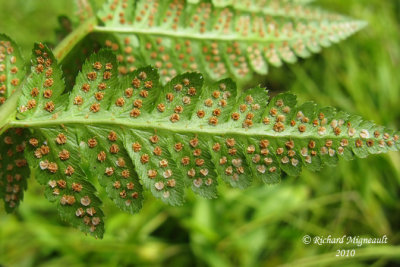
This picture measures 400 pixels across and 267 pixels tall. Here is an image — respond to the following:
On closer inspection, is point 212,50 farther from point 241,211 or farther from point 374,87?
point 374,87

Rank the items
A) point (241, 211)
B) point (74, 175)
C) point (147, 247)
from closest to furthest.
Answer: point (74, 175) < point (147, 247) < point (241, 211)

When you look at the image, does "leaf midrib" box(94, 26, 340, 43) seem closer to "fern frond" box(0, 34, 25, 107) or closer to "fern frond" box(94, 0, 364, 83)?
"fern frond" box(94, 0, 364, 83)

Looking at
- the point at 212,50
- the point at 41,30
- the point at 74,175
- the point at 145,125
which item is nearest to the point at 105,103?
the point at 145,125

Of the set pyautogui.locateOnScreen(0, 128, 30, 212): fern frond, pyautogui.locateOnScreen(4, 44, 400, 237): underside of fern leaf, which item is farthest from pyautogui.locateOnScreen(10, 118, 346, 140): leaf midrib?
pyautogui.locateOnScreen(0, 128, 30, 212): fern frond

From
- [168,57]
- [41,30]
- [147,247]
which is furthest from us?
[41,30]

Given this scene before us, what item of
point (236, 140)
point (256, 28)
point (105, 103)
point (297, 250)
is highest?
point (256, 28)

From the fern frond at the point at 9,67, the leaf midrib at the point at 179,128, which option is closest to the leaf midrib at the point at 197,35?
the fern frond at the point at 9,67

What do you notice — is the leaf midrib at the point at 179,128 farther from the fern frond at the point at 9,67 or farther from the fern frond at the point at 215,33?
the fern frond at the point at 215,33

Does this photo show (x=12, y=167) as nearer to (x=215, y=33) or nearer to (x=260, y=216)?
(x=215, y=33)
